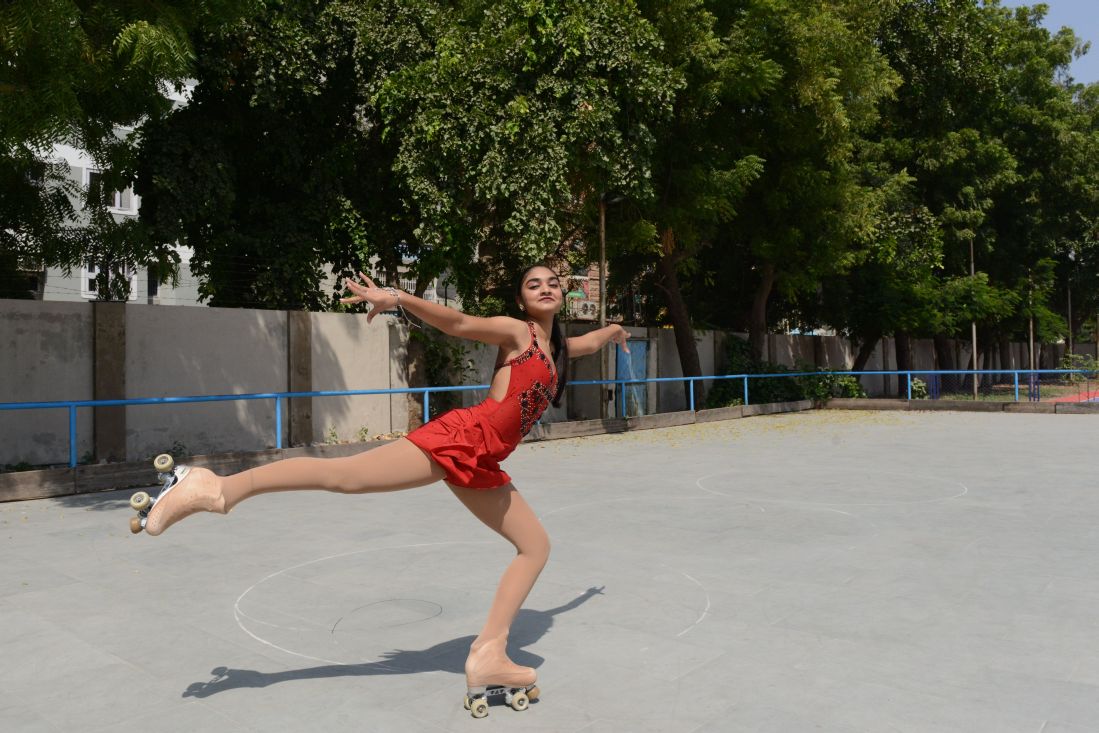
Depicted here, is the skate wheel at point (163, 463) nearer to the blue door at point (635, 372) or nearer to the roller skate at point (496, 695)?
the roller skate at point (496, 695)

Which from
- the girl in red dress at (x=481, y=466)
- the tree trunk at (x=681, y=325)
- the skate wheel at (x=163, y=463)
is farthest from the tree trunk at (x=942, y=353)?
the skate wheel at (x=163, y=463)

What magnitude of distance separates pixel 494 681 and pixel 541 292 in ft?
5.84

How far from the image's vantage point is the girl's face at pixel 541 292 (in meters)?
4.26

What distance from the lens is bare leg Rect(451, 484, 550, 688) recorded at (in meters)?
3.82

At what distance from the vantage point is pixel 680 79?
17.0 m

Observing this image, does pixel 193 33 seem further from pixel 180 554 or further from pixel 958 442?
pixel 958 442

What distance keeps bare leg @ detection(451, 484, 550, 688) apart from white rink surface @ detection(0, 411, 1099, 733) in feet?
0.71

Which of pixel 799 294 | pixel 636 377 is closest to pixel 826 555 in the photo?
pixel 636 377

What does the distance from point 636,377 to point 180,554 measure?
1741cm

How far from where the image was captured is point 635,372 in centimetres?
2378

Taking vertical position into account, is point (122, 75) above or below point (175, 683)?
above

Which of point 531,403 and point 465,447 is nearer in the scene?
point 465,447

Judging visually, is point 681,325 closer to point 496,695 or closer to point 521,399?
point 521,399

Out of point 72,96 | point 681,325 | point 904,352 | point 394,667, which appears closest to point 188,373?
point 72,96
